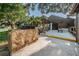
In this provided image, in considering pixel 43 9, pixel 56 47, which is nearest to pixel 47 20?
pixel 43 9

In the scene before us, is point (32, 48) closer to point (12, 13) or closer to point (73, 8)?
point (12, 13)

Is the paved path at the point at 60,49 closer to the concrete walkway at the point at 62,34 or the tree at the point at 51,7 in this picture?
the concrete walkway at the point at 62,34

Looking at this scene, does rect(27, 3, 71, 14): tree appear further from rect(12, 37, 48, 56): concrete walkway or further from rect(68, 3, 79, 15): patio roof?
rect(12, 37, 48, 56): concrete walkway

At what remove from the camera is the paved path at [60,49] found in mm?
2930

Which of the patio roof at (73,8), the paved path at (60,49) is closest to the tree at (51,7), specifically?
the patio roof at (73,8)

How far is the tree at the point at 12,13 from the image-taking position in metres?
Answer: 2.92

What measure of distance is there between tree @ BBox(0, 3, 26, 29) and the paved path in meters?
0.47

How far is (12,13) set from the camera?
293cm

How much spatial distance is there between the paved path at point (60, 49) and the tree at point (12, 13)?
18.4 inches

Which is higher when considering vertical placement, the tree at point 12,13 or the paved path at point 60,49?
the tree at point 12,13

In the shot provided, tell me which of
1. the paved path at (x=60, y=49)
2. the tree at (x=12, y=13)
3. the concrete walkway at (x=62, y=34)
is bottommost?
the paved path at (x=60, y=49)

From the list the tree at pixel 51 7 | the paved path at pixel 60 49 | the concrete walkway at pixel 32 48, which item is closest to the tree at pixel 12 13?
the tree at pixel 51 7

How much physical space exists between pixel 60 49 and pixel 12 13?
71cm

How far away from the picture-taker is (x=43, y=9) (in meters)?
2.93
